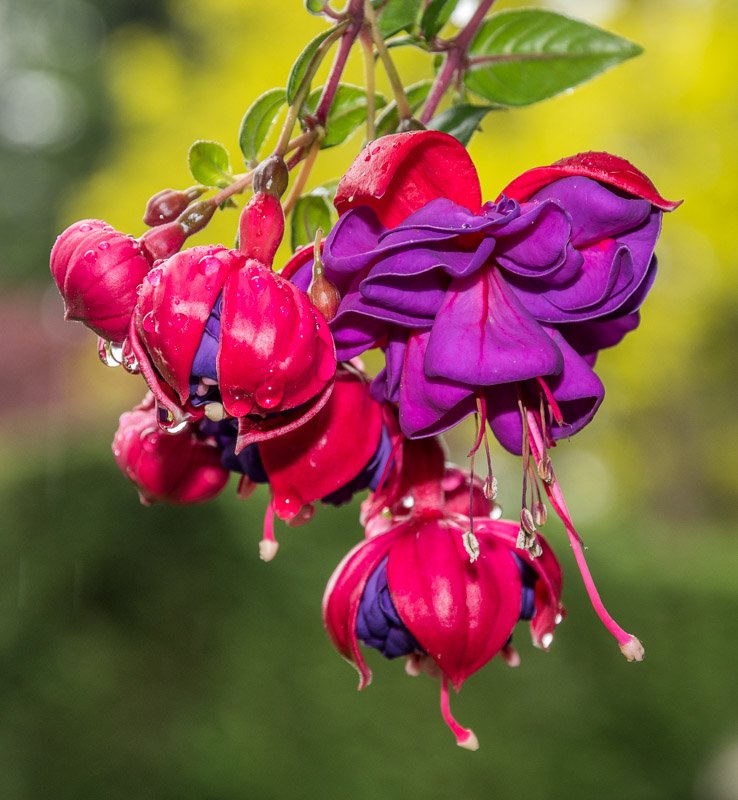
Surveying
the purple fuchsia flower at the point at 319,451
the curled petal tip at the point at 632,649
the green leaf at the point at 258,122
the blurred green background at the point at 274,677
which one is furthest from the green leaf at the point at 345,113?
the blurred green background at the point at 274,677

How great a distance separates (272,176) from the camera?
0.36m

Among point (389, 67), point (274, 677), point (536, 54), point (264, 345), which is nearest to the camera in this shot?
point (264, 345)

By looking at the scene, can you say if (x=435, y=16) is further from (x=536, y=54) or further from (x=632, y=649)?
(x=632, y=649)

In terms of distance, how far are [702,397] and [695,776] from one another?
158 inches

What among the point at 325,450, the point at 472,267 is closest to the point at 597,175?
the point at 472,267

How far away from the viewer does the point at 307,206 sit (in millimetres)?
466

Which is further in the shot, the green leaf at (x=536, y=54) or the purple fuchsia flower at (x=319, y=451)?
the green leaf at (x=536, y=54)

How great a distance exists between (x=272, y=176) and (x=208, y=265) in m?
0.07

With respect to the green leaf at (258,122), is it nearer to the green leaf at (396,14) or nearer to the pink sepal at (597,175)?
the green leaf at (396,14)

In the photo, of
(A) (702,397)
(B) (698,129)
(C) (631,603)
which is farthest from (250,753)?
(A) (702,397)

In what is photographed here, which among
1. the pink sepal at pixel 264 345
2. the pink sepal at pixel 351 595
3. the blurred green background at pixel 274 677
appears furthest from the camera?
the blurred green background at pixel 274 677

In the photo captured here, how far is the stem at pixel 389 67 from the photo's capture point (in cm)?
38

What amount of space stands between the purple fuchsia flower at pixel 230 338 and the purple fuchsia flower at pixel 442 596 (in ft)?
0.38

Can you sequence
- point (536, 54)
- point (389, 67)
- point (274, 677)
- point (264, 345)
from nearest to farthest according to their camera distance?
point (264, 345)
point (389, 67)
point (536, 54)
point (274, 677)
